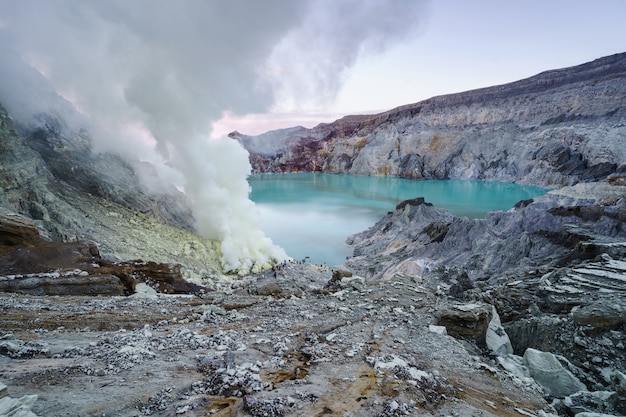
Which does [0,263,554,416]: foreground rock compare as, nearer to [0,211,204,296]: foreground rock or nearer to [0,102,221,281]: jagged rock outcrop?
[0,211,204,296]: foreground rock

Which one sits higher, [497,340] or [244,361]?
[244,361]

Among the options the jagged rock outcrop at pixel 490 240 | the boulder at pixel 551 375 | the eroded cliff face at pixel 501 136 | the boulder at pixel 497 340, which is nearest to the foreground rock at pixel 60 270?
the boulder at pixel 497 340

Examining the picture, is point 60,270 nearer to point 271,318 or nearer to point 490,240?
point 271,318

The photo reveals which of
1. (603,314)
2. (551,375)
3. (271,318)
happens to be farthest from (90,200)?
(603,314)

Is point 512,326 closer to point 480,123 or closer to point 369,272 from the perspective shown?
point 369,272

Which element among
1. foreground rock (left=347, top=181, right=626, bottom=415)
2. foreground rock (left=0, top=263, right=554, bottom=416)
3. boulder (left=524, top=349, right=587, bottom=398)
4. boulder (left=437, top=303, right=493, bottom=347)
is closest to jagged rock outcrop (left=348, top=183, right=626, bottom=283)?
foreground rock (left=347, top=181, right=626, bottom=415)

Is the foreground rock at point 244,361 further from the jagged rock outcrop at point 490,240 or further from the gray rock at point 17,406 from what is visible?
the jagged rock outcrop at point 490,240

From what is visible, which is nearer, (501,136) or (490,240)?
(490,240)
